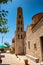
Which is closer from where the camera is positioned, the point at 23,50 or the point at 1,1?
the point at 1,1

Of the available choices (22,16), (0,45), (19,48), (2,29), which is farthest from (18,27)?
(2,29)

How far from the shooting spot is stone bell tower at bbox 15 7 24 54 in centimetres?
3350

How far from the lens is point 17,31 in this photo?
3562 centimetres

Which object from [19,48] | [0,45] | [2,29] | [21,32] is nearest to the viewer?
[2,29]

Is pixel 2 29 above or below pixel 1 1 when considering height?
below

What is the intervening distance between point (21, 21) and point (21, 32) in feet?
12.7

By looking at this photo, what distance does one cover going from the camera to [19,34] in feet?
116

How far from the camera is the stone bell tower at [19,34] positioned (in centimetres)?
3350

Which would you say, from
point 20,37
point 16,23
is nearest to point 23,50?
point 20,37

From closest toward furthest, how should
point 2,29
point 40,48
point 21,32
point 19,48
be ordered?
point 2,29
point 40,48
point 19,48
point 21,32

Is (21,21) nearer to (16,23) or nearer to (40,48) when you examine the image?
(16,23)

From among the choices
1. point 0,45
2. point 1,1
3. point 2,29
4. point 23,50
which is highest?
point 1,1

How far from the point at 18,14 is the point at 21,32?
6303 mm

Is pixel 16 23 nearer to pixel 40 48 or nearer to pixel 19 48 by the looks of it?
pixel 19 48
